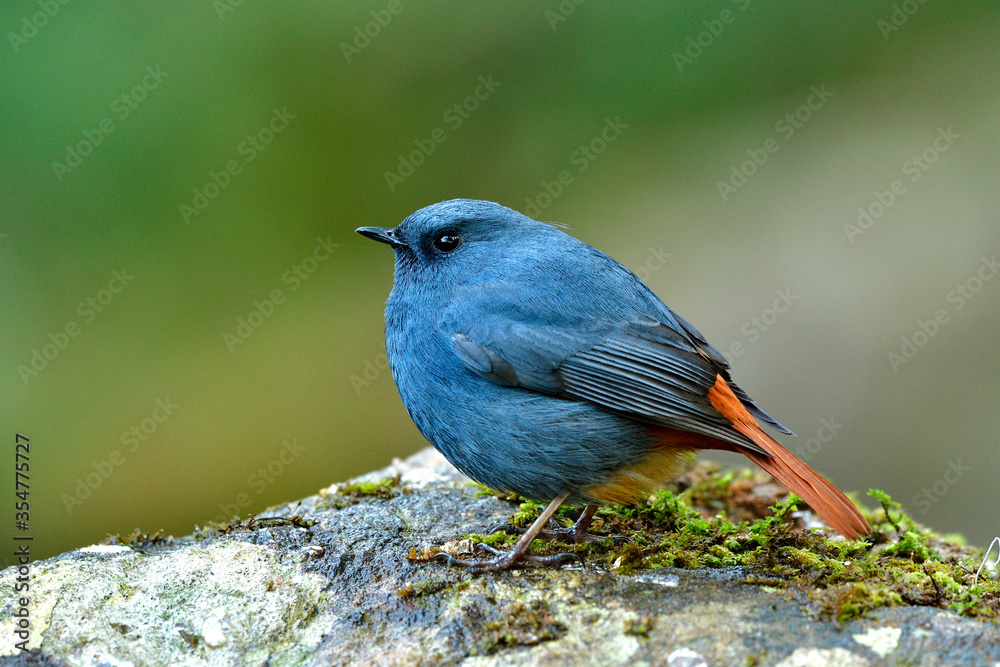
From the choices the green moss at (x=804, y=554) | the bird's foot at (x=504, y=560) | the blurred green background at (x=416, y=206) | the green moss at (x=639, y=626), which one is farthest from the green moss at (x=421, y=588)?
the blurred green background at (x=416, y=206)

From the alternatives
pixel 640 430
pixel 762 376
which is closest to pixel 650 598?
pixel 640 430

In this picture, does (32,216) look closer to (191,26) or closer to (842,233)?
(191,26)

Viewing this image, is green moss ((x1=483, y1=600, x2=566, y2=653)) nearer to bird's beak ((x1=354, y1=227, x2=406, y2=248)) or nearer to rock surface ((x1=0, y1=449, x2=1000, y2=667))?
rock surface ((x1=0, y1=449, x2=1000, y2=667))

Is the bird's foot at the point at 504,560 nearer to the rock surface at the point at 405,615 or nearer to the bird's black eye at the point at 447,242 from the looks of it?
the rock surface at the point at 405,615

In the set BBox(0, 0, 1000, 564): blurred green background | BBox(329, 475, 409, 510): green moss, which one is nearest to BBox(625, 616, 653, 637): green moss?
BBox(329, 475, 409, 510): green moss

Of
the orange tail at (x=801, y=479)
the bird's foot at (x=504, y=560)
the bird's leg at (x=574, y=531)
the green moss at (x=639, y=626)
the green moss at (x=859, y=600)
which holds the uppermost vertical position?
the orange tail at (x=801, y=479)

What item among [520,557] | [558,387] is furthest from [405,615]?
[558,387]
